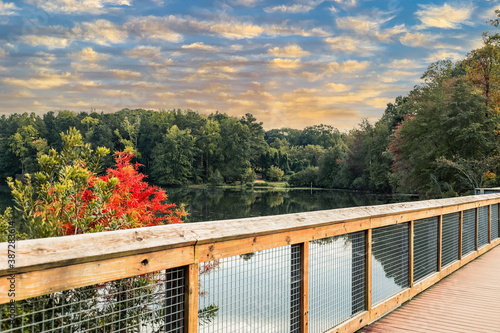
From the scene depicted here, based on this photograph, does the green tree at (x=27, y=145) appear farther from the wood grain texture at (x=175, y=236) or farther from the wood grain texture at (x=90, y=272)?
the wood grain texture at (x=90, y=272)

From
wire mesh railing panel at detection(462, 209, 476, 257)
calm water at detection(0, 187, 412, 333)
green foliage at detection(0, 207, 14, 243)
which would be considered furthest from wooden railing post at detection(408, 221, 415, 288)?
green foliage at detection(0, 207, 14, 243)

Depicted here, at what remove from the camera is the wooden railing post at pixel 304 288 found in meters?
3.00

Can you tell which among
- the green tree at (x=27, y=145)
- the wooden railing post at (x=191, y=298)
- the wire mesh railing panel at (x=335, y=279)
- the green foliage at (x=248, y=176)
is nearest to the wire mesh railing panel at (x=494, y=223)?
the wire mesh railing panel at (x=335, y=279)

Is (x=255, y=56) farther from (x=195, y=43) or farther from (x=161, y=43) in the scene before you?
(x=161, y=43)

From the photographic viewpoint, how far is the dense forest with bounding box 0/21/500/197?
84.9 feet

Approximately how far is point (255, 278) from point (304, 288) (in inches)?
21.5

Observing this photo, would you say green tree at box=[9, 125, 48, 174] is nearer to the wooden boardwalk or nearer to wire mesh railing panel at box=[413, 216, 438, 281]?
wire mesh railing panel at box=[413, 216, 438, 281]

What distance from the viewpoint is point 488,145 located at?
25.1 meters

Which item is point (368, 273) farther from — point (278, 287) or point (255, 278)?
point (255, 278)

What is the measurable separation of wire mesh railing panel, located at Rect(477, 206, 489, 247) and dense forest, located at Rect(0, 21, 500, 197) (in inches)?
291

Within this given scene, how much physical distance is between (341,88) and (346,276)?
77651mm

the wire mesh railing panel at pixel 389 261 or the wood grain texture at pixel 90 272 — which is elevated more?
the wood grain texture at pixel 90 272

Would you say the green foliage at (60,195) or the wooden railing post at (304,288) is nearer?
the wooden railing post at (304,288)

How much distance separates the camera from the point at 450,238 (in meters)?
6.11
